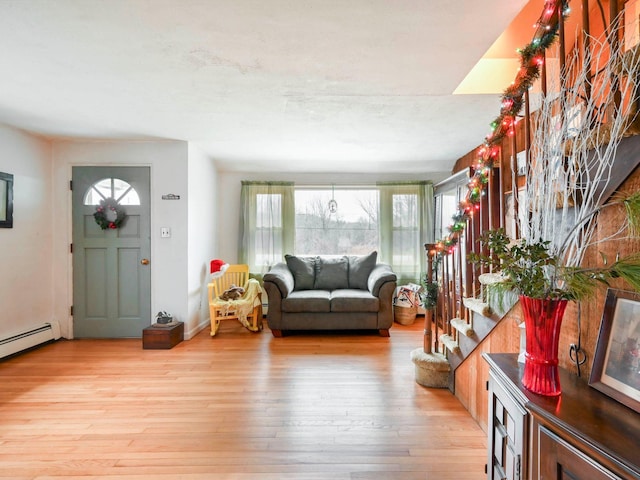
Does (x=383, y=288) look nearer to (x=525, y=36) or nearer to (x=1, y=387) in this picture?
(x=525, y=36)

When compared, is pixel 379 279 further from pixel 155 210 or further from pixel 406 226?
pixel 155 210

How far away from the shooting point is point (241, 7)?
4.96 feet

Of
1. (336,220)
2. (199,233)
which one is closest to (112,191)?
(199,233)

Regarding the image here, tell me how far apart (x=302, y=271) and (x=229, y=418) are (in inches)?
96.6

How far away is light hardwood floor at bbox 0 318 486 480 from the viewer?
5.49 ft

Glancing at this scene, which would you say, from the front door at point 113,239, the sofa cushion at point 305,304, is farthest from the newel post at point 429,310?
the front door at point 113,239

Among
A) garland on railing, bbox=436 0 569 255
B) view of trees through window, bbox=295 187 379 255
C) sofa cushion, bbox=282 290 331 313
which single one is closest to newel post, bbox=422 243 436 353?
garland on railing, bbox=436 0 569 255

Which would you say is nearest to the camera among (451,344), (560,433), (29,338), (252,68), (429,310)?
(560,433)

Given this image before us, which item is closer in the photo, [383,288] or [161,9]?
[161,9]

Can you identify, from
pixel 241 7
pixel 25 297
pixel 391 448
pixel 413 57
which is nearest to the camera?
pixel 241 7

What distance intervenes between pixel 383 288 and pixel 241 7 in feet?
10.2

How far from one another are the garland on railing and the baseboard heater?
422 cm

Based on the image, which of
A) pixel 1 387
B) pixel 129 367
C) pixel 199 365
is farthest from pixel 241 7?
pixel 1 387

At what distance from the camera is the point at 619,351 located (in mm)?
952
